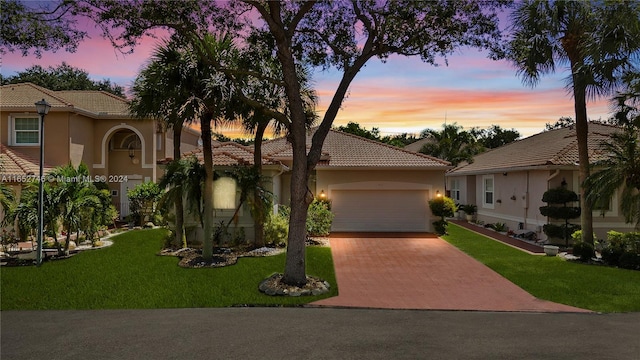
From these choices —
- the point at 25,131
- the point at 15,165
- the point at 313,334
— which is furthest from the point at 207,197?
the point at 25,131

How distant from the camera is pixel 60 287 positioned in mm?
10336

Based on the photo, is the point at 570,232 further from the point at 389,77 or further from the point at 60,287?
the point at 60,287

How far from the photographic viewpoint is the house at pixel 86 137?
20.6 m

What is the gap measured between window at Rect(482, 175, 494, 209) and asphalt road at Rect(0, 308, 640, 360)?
16158 millimetres

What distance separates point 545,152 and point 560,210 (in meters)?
3.69

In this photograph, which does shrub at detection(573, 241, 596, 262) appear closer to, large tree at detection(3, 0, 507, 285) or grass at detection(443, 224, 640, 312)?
grass at detection(443, 224, 640, 312)

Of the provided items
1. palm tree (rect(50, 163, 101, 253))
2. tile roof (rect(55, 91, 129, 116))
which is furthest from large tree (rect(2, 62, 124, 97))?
palm tree (rect(50, 163, 101, 253))

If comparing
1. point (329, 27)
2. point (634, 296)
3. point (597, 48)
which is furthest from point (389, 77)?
point (634, 296)

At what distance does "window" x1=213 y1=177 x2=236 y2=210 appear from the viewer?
15.9 metres

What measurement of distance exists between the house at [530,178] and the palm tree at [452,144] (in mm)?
4464

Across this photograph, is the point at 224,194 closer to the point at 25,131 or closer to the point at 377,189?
the point at 377,189

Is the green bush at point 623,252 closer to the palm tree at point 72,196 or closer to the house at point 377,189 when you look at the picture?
the house at point 377,189

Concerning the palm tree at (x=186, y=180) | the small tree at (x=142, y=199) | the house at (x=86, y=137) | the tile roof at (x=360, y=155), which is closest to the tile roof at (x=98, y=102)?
the house at (x=86, y=137)

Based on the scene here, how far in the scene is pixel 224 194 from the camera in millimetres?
16266
